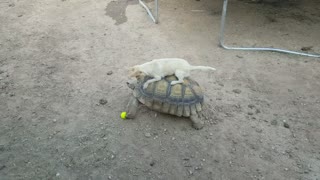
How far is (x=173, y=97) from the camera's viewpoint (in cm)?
293

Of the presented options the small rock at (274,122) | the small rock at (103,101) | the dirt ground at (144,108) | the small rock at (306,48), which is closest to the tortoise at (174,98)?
the dirt ground at (144,108)

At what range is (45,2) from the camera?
5.68 meters

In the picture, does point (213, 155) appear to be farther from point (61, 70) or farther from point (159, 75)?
point (61, 70)

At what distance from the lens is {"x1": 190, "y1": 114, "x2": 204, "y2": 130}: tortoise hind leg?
3006mm

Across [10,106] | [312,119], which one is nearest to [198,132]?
[312,119]

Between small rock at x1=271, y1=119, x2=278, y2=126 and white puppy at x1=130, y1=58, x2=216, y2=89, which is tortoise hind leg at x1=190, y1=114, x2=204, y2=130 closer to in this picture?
white puppy at x1=130, y1=58, x2=216, y2=89

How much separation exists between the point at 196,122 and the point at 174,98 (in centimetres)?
31

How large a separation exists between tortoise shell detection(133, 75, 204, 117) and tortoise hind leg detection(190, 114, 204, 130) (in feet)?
0.13

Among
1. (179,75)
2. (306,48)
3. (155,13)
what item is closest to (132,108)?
(179,75)

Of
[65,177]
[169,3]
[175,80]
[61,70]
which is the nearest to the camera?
[65,177]

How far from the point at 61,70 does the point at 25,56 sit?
2.12 feet

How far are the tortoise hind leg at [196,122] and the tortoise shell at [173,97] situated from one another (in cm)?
4

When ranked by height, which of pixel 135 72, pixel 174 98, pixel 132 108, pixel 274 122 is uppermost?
pixel 135 72

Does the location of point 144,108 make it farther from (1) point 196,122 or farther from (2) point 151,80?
(1) point 196,122
